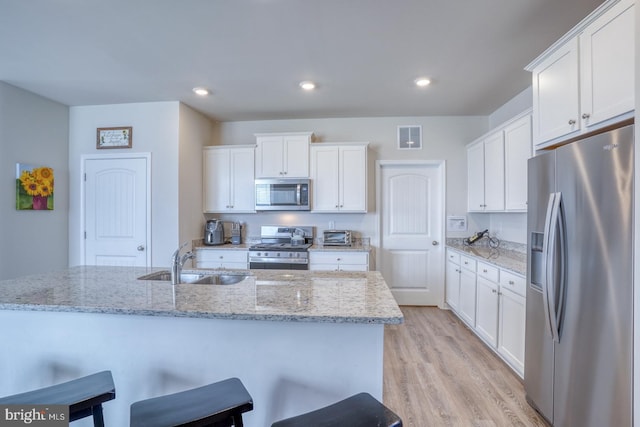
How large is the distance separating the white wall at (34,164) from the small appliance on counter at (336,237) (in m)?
3.11

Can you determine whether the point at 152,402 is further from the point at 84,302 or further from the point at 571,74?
the point at 571,74

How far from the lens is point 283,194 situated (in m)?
3.72

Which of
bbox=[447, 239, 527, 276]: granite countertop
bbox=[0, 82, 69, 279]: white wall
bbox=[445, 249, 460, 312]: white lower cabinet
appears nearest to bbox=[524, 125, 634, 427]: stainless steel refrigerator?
bbox=[447, 239, 527, 276]: granite countertop

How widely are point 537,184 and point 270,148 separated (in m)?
2.83

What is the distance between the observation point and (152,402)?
1070mm

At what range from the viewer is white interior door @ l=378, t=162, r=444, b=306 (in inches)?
157

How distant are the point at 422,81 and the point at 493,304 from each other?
2.16m

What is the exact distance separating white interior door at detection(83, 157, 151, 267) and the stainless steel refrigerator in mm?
3717

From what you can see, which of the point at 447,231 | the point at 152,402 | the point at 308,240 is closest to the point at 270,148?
the point at 308,240

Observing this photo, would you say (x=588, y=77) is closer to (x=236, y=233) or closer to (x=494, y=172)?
(x=494, y=172)

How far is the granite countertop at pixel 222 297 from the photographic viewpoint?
3.99ft

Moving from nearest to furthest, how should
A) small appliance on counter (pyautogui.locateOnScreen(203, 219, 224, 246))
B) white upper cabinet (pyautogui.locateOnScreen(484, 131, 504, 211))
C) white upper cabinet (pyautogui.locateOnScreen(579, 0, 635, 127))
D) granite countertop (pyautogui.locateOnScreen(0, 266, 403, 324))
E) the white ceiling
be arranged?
granite countertop (pyautogui.locateOnScreen(0, 266, 403, 324)) < white upper cabinet (pyautogui.locateOnScreen(579, 0, 635, 127)) < the white ceiling < white upper cabinet (pyautogui.locateOnScreen(484, 131, 504, 211)) < small appliance on counter (pyautogui.locateOnScreen(203, 219, 224, 246))

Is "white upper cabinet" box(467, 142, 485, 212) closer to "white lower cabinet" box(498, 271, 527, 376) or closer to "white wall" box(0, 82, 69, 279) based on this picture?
"white lower cabinet" box(498, 271, 527, 376)

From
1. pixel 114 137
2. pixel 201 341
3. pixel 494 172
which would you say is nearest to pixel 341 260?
pixel 494 172
